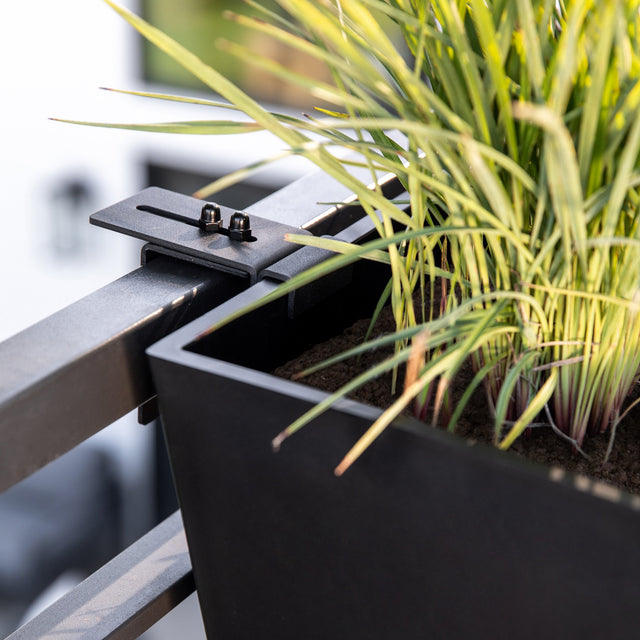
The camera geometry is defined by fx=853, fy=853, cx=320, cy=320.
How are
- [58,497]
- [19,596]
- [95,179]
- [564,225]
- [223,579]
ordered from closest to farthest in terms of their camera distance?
[564,225] → [223,579] → [19,596] → [58,497] → [95,179]

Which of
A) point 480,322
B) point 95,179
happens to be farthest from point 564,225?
point 95,179

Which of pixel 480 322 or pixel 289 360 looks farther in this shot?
pixel 289 360

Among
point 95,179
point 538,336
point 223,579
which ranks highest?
point 538,336

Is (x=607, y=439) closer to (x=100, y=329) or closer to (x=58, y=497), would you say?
(x=100, y=329)

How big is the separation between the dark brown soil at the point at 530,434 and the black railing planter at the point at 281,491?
0.7 inches

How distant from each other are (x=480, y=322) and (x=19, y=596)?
117 inches

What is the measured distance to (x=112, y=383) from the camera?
0.33 m

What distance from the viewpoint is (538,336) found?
322mm

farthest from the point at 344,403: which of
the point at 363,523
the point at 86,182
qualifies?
the point at 86,182

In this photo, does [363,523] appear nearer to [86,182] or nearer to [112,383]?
[112,383]

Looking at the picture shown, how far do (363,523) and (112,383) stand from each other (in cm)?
11

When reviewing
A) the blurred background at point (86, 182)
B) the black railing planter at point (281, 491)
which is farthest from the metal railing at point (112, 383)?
the blurred background at point (86, 182)

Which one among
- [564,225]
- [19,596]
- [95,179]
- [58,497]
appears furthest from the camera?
[95,179]

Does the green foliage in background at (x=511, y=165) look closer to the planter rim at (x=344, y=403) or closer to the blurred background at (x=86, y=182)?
the planter rim at (x=344, y=403)
